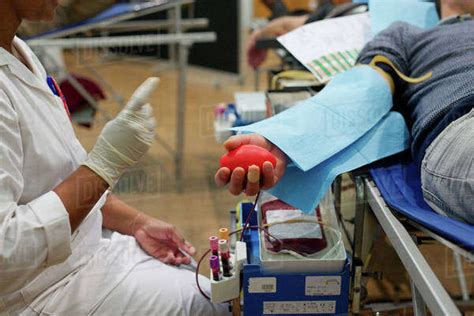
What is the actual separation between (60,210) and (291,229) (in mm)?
409

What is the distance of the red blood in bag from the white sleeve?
0.24 metres

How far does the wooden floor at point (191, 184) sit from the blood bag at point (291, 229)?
0.27 ft

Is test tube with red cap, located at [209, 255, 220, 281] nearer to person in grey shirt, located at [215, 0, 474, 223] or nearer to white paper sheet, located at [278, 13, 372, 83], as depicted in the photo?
person in grey shirt, located at [215, 0, 474, 223]

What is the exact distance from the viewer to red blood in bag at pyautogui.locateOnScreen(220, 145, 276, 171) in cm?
77

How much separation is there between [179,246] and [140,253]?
8cm

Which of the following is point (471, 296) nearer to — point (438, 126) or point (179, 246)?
point (438, 126)

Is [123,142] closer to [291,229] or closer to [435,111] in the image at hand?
[291,229]

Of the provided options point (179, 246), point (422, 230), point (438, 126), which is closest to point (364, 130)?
point (438, 126)

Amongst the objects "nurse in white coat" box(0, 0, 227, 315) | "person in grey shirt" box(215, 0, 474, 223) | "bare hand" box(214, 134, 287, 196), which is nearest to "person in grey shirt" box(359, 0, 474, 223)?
"person in grey shirt" box(215, 0, 474, 223)

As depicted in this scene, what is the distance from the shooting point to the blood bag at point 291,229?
2.86 feet

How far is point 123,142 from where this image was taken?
0.77m

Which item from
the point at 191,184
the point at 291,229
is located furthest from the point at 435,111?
the point at 191,184

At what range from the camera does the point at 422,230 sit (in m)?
0.78

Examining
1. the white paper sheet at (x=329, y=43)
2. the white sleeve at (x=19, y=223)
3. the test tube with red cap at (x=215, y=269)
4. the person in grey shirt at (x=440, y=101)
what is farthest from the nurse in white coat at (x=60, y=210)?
the white paper sheet at (x=329, y=43)
